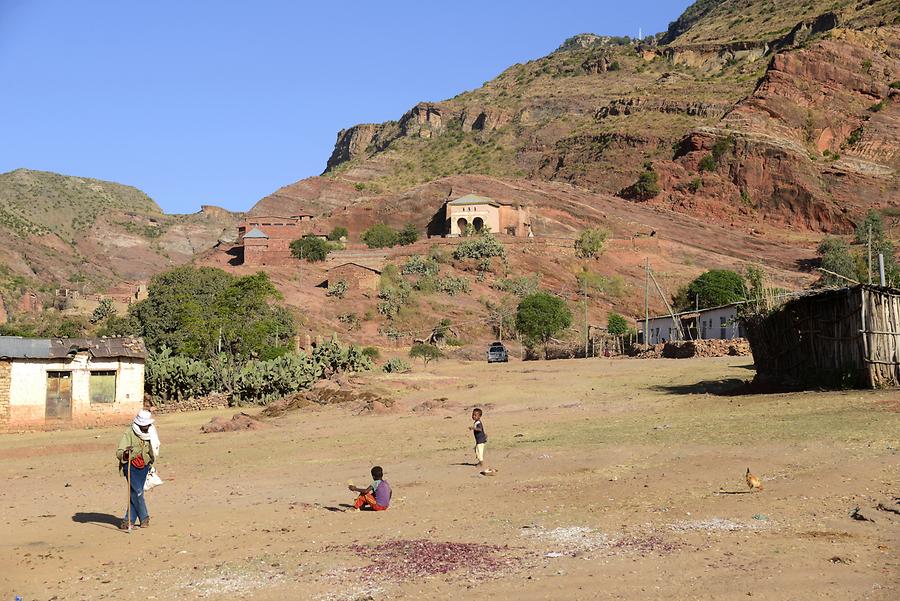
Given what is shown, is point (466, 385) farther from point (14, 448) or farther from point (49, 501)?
point (49, 501)

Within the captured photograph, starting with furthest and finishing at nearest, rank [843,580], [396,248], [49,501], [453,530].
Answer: [396,248] < [49,501] < [453,530] < [843,580]

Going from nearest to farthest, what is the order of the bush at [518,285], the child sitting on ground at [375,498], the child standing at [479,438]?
the child sitting on ground at [375,498] < the child standing at [479,438] < the bush at [518,285]

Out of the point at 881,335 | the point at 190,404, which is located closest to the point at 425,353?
the point at 190,404

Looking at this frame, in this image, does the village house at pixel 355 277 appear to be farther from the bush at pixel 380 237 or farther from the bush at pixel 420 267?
the bush at pixel 380 237

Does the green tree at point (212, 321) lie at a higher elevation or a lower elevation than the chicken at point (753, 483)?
higher

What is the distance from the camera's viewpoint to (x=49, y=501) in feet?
51.3

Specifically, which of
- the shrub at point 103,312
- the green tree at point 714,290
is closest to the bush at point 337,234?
the shrub at point 103,312

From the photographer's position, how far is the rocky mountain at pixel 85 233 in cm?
13712

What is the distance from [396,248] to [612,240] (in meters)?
18.7

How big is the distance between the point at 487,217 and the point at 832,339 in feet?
225

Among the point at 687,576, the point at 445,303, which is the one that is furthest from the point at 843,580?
the point at 445,303

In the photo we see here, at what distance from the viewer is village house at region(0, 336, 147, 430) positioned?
91.0ft

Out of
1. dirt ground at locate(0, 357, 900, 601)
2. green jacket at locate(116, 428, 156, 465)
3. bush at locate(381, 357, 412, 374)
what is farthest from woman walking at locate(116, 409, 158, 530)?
bush at locate(381, 357, 412, 374)

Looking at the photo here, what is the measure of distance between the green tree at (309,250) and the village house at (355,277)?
25.7ft
